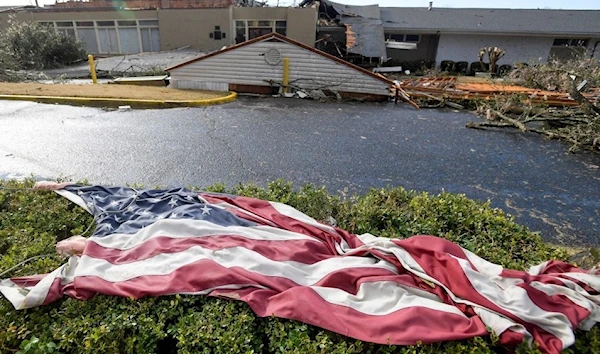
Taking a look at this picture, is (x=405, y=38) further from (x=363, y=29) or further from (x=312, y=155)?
(x=312, y=155)

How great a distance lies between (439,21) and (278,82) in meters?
15.0

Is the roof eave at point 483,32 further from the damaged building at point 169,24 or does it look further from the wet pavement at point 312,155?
the wet pavement at point 312,155

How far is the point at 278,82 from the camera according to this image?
37.8 feet

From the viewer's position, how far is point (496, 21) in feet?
68.7

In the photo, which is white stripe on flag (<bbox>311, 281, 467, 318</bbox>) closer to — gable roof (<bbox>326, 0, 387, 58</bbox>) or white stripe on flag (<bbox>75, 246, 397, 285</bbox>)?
white stripe on flag (<bbox>75, 246, 397, 285</bbox>)

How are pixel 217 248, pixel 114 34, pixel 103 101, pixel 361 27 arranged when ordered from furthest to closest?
1. pixel 114 34
2. pixel 361 27
3. pixel 103 101
4. pixel 217 248

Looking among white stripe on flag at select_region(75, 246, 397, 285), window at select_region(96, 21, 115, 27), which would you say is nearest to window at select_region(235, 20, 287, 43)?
window at select_region(96, 21, 115, 27)

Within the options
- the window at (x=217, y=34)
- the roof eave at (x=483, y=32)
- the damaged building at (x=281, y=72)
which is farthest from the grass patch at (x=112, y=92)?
the roof eave at (x=483, y=32)

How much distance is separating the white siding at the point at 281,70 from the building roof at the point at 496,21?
1132 cm

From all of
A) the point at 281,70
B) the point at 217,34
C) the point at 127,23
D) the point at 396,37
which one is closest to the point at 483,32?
the point at 396,37

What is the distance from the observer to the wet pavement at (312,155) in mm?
4945

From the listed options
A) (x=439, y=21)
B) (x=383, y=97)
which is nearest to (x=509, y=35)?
(x=439, y=21)

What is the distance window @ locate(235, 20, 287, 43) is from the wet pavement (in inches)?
566

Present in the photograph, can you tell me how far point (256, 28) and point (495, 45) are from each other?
15.0m
